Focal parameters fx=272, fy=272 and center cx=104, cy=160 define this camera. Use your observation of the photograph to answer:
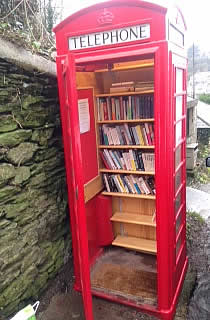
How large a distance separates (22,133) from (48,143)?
42cm

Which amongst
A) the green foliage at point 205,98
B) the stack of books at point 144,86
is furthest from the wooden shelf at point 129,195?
the green foliage at point 205,98

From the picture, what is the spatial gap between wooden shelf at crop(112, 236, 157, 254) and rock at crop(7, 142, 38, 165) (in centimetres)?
162

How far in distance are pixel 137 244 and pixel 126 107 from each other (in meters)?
1.73

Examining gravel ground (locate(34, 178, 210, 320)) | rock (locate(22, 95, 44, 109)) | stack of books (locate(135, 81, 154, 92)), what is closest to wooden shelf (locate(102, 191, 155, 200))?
gravel ground (locate(34, 178, 210, 320))

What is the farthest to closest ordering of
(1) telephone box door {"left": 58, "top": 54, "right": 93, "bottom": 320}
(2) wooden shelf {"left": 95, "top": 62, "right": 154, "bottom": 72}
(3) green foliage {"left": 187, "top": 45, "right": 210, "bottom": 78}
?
(3) green foliage {"left": 187, "top": 45, "right": 210, "bottom": 78} < (2) wooden shelf {"left": 95, "top": 62, "right": 154, "bottom": 72} < (1) telephone box door {"left": 58, "top": 54, "right": 93, "bottom": 320}

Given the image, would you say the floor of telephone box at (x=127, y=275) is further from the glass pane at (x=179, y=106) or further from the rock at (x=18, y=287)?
the glass pane at (x=179, y=106)

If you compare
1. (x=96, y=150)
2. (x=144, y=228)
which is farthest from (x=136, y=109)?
(x=144, y=228)

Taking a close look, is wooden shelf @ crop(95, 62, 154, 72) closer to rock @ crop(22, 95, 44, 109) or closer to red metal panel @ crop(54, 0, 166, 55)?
red metal panel @ crop(54, 0, 166, 55)

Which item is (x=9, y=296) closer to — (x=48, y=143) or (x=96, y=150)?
(x=48, y=143)

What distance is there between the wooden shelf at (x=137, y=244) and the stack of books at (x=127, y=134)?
1275 mm

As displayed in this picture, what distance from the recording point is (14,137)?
2496 millimetres

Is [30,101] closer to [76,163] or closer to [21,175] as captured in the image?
[21,175]

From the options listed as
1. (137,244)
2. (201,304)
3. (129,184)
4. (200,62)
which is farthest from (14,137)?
(200,62)

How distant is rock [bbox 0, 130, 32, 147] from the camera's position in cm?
239
